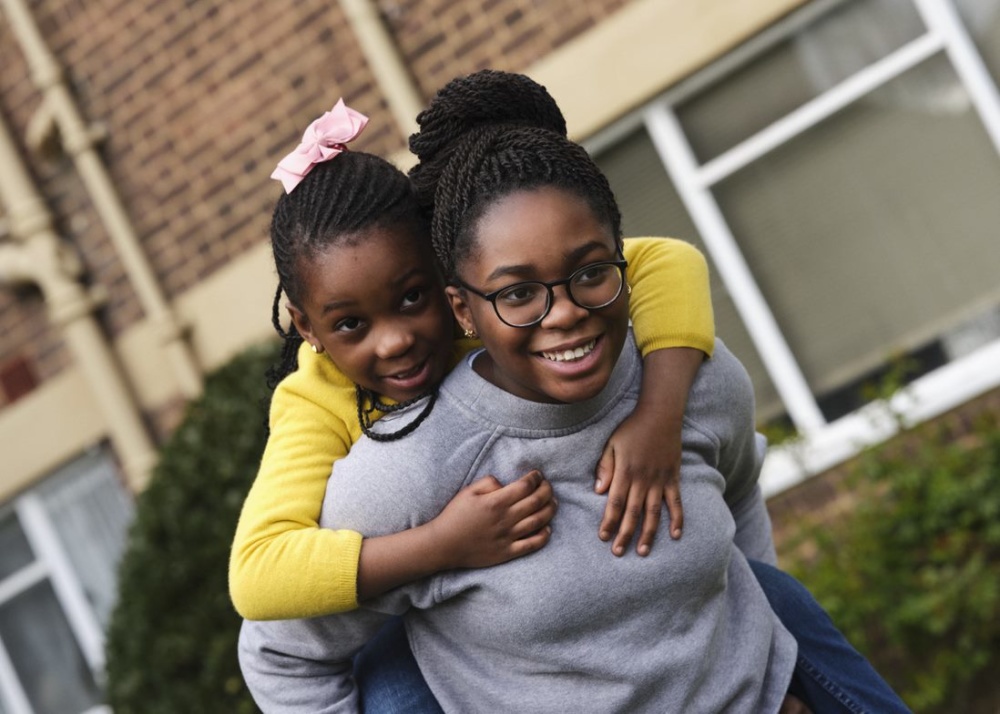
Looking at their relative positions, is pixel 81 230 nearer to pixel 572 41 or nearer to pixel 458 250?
pixel 572 41

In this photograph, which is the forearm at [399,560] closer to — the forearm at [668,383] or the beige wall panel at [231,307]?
the forearm at [668,383]

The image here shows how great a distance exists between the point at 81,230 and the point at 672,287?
569cm

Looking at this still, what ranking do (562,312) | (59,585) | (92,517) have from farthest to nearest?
(59,585), (92,517), (562,312)

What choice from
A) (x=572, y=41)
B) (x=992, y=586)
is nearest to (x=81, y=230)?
(x=572, y=41)

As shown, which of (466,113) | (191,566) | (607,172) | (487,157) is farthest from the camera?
(607,172)

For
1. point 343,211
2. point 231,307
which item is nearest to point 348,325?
point 343,211

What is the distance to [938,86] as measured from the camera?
6027mm

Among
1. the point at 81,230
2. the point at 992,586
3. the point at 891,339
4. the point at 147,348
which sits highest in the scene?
the point at 81,230

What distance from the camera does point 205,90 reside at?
6945mm

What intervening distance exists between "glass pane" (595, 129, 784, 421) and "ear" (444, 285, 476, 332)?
425 centimetres

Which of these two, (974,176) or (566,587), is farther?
(974,176)

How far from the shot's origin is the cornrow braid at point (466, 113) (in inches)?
90.0

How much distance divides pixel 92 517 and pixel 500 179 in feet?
20.6

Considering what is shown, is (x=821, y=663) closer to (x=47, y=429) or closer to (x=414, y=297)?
(x=414, y=297)
